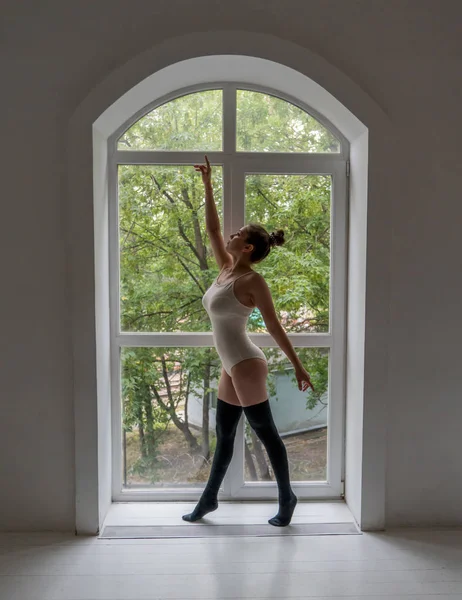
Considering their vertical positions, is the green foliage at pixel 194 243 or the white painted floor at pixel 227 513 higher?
the green foliage at pixel 194 243

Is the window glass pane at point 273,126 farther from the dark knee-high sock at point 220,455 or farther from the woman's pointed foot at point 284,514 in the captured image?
the woman's pointed foot at point 284,514

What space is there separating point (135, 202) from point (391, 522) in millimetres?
2050

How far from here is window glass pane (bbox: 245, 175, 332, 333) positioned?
8.68ft

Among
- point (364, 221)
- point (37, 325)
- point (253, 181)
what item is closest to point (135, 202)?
point (253, 181)

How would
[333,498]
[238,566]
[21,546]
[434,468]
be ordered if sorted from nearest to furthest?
1. [238,566]
2. [21,546]
3. [434,468]
4. [333,498]

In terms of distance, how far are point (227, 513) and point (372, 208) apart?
1688 millimetres

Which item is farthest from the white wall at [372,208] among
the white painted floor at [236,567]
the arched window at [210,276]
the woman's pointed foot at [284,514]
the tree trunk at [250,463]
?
the tree trunk at [250,463]

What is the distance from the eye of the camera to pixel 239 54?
2254 millimetres

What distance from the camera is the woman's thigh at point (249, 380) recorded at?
7.82ft

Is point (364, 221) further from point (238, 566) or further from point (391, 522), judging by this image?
point (238, 566)

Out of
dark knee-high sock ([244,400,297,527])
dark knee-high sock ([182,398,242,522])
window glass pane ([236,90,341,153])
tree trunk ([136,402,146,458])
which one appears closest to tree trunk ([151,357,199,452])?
tree trunk ([136,402,146,458])

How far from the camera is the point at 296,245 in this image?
268cm

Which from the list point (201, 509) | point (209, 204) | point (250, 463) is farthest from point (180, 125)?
point (201, 509)

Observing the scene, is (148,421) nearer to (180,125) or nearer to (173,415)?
(173,415)
